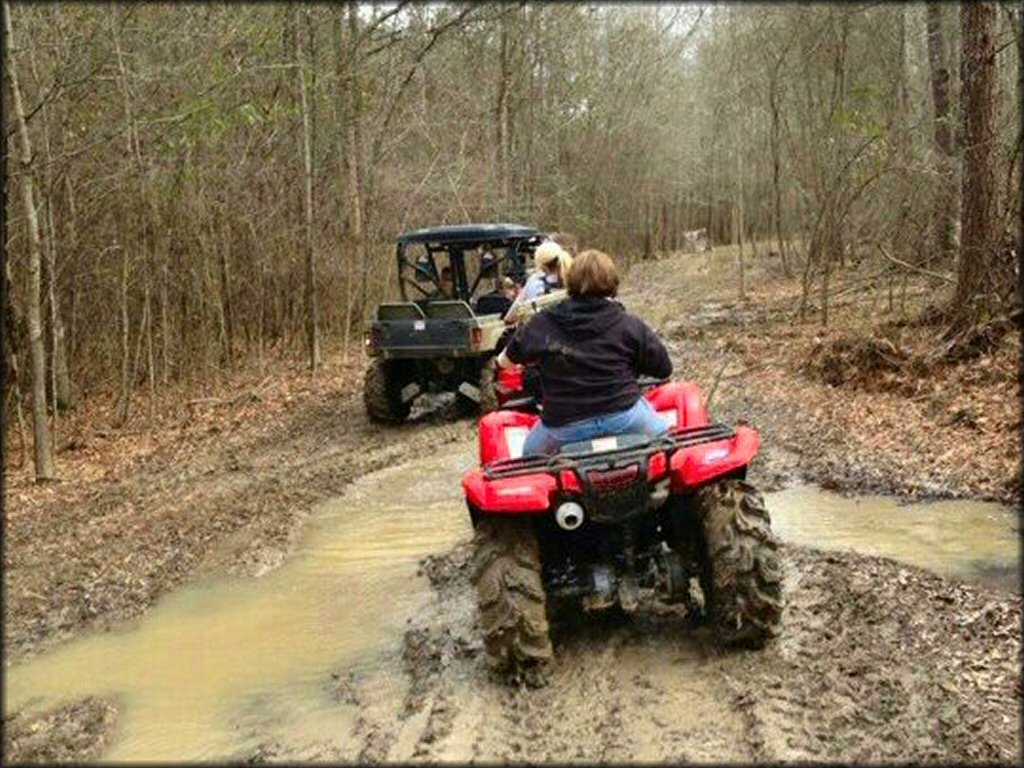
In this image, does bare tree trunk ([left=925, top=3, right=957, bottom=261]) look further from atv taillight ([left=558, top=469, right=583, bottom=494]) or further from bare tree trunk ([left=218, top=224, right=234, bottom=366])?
bare tree trunk ([left=218, top=224, right=234, bottom=366])

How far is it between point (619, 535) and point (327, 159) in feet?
39.6

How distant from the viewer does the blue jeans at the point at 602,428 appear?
421 cm

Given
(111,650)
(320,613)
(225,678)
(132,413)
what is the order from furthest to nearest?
(132,413), (320,613), (111,650), (225,678)

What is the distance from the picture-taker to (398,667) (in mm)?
4469

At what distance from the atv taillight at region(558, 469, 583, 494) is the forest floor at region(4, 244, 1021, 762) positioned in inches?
30.0

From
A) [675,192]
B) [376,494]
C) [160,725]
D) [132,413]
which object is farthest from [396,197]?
[675,192]

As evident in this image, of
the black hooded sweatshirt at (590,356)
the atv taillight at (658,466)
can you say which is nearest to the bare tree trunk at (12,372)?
the black hooded sweatshirt at (590,356)

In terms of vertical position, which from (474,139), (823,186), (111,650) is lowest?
(111,650)

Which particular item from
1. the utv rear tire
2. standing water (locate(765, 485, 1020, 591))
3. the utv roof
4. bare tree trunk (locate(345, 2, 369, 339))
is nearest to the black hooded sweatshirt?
standing water (locate(765, 485, 1020, 591))

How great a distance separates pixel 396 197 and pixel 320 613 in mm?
12615

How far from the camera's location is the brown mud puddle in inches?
145

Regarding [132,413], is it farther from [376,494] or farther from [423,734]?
[423,734]

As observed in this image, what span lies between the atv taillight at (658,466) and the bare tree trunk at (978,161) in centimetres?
626

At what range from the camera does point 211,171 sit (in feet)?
42.0
